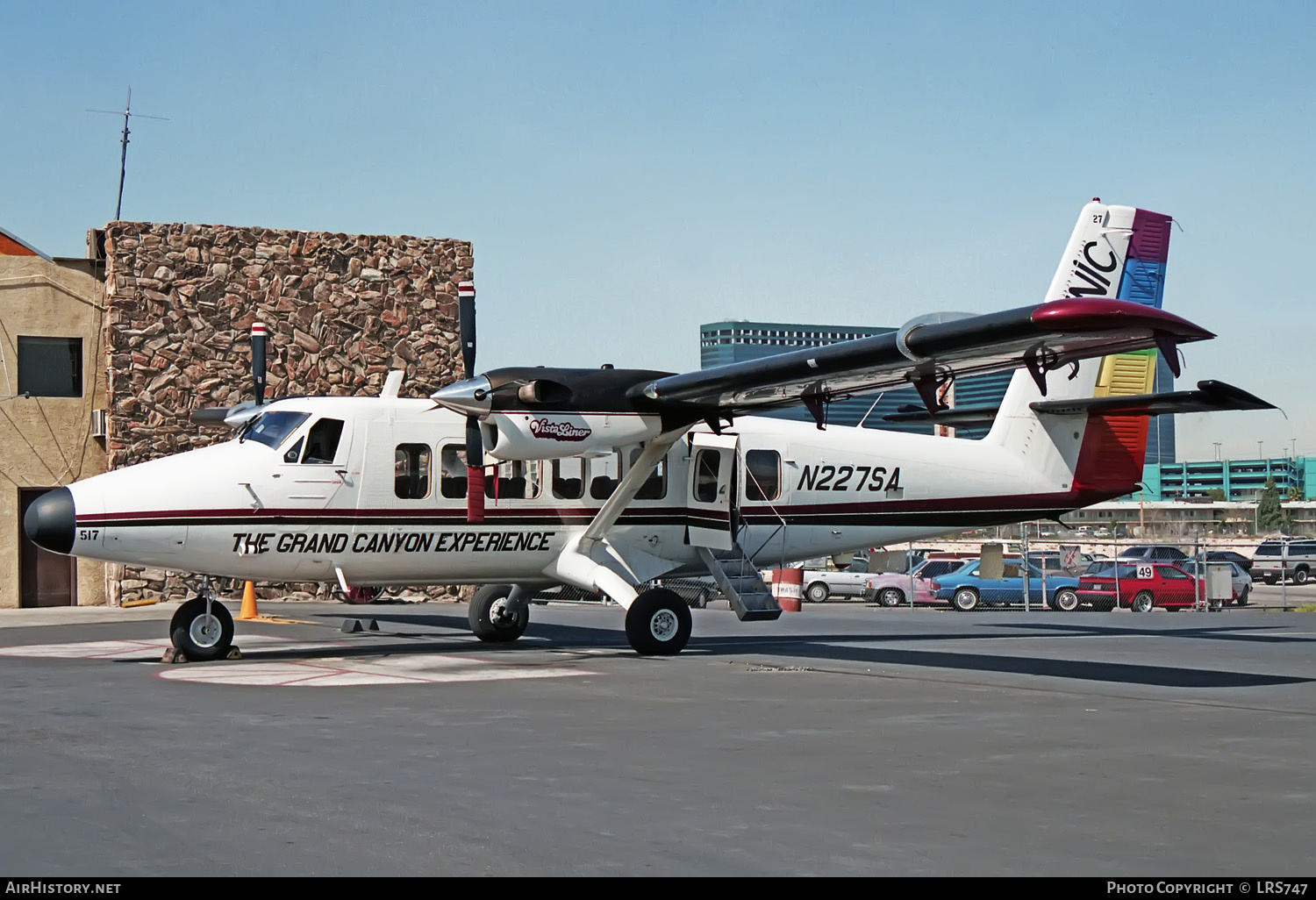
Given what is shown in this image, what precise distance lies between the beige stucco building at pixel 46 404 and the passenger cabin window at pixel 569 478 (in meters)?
15.6

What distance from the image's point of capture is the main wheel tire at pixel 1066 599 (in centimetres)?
3169

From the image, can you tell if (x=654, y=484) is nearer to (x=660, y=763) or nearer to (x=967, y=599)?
(x=660, y=763)

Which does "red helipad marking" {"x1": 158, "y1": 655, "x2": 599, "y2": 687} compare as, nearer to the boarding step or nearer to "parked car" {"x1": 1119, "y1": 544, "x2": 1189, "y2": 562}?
the boarding step

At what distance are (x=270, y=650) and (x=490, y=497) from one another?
3449mm

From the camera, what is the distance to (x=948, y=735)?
9523mm

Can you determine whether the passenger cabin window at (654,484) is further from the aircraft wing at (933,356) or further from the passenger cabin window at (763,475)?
the aircraft wing at (933,356)

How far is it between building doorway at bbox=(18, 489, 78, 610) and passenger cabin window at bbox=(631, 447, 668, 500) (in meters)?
16.0

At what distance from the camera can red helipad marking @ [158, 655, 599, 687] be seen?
13398 mm

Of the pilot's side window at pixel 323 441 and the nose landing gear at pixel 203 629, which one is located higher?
the pilot's side window at pixel 323 441

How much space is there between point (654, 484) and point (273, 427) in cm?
490

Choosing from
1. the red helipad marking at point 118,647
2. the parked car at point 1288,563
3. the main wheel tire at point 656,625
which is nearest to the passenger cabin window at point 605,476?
the main wheel tire at point 656,625

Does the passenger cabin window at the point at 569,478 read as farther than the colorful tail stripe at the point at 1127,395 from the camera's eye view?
No

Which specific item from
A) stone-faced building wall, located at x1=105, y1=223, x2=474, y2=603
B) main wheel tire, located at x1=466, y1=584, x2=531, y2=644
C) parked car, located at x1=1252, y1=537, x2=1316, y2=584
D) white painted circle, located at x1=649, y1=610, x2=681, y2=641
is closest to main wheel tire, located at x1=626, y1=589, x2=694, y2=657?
white painted circle, located at x1=649, y1=610, x2=681, y2=641

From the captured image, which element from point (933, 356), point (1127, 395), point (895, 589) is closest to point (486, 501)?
point (933, 356)
